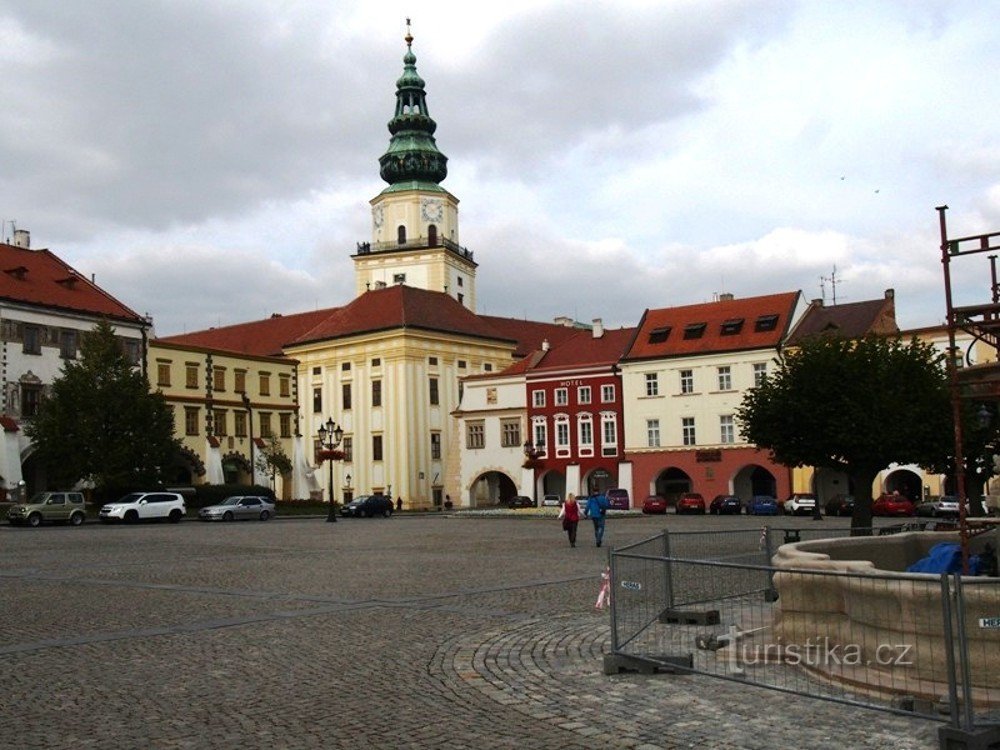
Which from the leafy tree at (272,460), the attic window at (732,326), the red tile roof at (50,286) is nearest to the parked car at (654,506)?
the attic window at (732,326)

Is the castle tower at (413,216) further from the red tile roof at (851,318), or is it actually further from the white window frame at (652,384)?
the red tile roof at (851,318)

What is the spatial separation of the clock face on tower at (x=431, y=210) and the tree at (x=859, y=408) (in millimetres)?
68685

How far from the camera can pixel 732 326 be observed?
214 feet

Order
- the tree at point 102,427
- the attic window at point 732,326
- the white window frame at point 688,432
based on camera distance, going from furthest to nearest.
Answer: the white window frame at point 688,432
the attic window at point 732,326
the tree at point 102,427

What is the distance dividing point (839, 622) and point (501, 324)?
9487 cm

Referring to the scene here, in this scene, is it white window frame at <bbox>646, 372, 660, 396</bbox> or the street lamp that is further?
the street lamp

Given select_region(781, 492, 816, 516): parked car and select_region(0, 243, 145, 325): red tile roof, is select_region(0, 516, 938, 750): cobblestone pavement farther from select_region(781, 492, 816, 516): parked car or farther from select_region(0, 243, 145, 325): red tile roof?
select_region(0, 243, 145, 325): red tile roof

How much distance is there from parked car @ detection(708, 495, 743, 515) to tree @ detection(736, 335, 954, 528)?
2372 centimetres

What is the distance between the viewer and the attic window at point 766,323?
209 feet

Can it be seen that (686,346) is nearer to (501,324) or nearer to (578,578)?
(501,324)

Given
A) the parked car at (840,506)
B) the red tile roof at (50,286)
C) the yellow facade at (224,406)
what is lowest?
the parked car at (840,506)

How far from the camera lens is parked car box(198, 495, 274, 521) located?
2108 inches

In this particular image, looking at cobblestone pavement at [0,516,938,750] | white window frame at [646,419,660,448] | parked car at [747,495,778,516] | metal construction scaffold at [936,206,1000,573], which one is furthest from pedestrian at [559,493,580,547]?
white window frame at [646,419,660,448]

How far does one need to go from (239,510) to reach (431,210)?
168 feet
